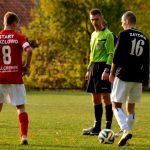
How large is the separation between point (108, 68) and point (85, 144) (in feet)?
6.02

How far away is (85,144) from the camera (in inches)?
448

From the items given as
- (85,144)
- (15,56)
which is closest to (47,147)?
(85,144)

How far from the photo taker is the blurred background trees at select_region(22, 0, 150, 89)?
4966 centimetres

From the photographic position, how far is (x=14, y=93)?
11.2m

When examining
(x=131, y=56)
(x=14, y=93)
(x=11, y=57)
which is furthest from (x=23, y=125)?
(x=131, y=56)

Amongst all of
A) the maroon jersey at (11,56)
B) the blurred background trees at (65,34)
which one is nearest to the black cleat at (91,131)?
the maroon jersey at (11,56)

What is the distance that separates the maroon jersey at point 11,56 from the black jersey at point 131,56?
5.24 feet

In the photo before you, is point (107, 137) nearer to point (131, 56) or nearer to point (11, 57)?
point (131, 56)

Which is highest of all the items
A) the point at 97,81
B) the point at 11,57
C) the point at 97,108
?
the point at 11,57

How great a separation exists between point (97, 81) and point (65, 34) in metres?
37.3

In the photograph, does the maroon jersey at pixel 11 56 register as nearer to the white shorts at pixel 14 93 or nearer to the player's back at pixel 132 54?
the white shorts at pixel 14 93

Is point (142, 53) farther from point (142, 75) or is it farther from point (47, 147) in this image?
point (47, 147)

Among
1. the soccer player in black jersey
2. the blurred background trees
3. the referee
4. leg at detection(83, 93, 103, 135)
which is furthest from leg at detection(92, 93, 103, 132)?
the blurred background trees

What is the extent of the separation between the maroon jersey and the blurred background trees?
38.1 metres
